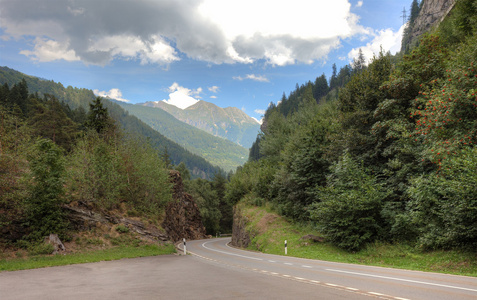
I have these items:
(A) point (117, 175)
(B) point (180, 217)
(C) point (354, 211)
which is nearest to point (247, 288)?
(C) point (354, 211)

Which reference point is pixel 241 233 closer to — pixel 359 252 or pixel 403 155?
pixel 359 252

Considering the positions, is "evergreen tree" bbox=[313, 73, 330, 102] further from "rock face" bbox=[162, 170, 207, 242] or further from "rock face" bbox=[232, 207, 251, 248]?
"rock face" bbox=[232, 207, 251, 248]

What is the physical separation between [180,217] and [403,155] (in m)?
39.1

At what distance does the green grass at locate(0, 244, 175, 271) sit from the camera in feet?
45.1

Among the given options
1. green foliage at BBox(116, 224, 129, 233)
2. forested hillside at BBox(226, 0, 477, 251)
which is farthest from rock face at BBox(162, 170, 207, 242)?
forested hillside at BBox(226, 0, 477, 251)

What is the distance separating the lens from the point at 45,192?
18438mm

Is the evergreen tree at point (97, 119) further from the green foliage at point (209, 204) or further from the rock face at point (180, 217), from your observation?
the green foliage at point (209, 204)

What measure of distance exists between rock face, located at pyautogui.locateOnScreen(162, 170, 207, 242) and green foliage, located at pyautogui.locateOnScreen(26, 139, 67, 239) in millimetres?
16416

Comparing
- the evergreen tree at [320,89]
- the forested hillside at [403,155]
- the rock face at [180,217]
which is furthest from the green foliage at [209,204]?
the evergreen tree at [320,89]

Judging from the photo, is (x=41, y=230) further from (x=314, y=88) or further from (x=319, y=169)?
(x=314, y=88)

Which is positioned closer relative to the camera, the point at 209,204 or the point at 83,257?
the point at 83,257

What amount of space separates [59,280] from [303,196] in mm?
21920

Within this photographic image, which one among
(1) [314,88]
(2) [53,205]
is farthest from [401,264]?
(1) [314,88]

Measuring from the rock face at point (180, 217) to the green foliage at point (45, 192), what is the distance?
16416 millimetres
